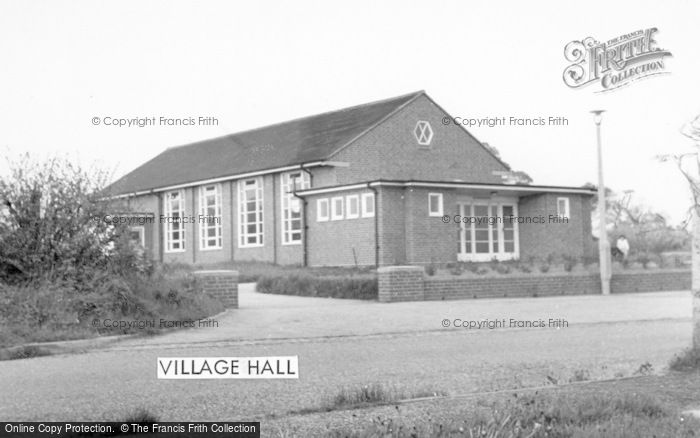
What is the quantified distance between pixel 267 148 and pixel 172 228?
6.00 meters

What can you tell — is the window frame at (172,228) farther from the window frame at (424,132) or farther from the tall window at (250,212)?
the window frame at (424,132)

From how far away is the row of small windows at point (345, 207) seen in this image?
33531mm

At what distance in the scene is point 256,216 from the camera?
130 feet

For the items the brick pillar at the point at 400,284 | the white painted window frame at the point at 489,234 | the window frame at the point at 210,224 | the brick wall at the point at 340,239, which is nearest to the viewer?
the brick pillar at the point at 400,284

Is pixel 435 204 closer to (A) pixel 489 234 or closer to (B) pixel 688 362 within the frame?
(A) pixel 489 234

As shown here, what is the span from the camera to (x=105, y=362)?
1130 cm

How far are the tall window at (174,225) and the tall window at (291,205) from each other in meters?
5.99

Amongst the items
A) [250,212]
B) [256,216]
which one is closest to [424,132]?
[256,216]

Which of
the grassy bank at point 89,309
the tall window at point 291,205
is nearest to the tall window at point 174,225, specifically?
the tall window at point 291,205

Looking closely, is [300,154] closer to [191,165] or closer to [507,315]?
[191,165]

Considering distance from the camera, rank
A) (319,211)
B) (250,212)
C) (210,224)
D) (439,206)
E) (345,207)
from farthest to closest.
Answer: (210,224), (250,212), (319,211), (345,207), (439,206)

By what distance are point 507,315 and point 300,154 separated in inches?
804

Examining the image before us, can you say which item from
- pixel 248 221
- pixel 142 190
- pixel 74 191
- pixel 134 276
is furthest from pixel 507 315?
pixel 142 190

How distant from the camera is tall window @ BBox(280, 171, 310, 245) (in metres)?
36.9
